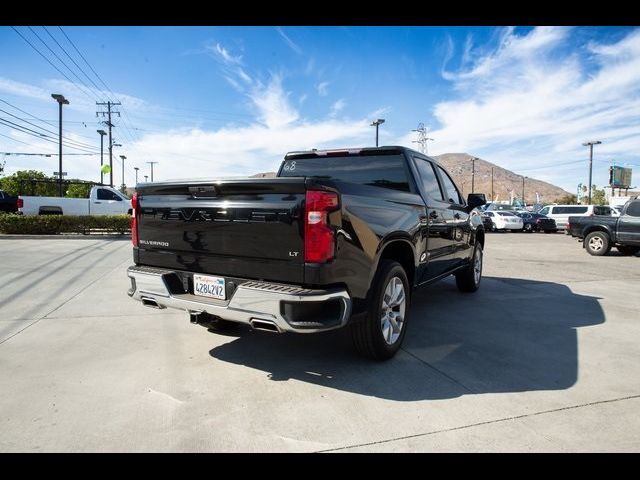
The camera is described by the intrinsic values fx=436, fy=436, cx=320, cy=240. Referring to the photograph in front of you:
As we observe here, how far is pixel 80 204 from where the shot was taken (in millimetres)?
19828

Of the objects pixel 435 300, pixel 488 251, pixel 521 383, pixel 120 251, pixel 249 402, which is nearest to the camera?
pixel 249 402

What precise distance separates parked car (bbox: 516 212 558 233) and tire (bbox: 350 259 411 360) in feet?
83.9

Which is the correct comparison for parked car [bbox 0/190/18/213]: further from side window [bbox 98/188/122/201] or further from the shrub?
the shrub

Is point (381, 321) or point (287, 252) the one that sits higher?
point (287, 252)

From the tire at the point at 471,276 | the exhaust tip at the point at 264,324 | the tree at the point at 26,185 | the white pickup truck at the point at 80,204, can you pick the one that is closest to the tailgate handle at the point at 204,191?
the exhaust tip at the point at 264,324

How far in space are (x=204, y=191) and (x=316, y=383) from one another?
1713mm

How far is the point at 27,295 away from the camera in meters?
6.25

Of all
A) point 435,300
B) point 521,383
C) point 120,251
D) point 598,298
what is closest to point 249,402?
point 521,383

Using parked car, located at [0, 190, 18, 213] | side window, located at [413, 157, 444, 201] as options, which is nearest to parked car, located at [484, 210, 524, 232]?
side window, located at [413, 157, 444, 201]

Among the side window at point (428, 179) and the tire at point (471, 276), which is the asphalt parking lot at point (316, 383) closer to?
the tire at point (471, 276)

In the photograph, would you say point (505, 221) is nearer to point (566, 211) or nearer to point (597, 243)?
point (566, 211)

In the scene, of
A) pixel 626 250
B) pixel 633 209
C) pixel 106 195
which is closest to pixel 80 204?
pixel 106 195
